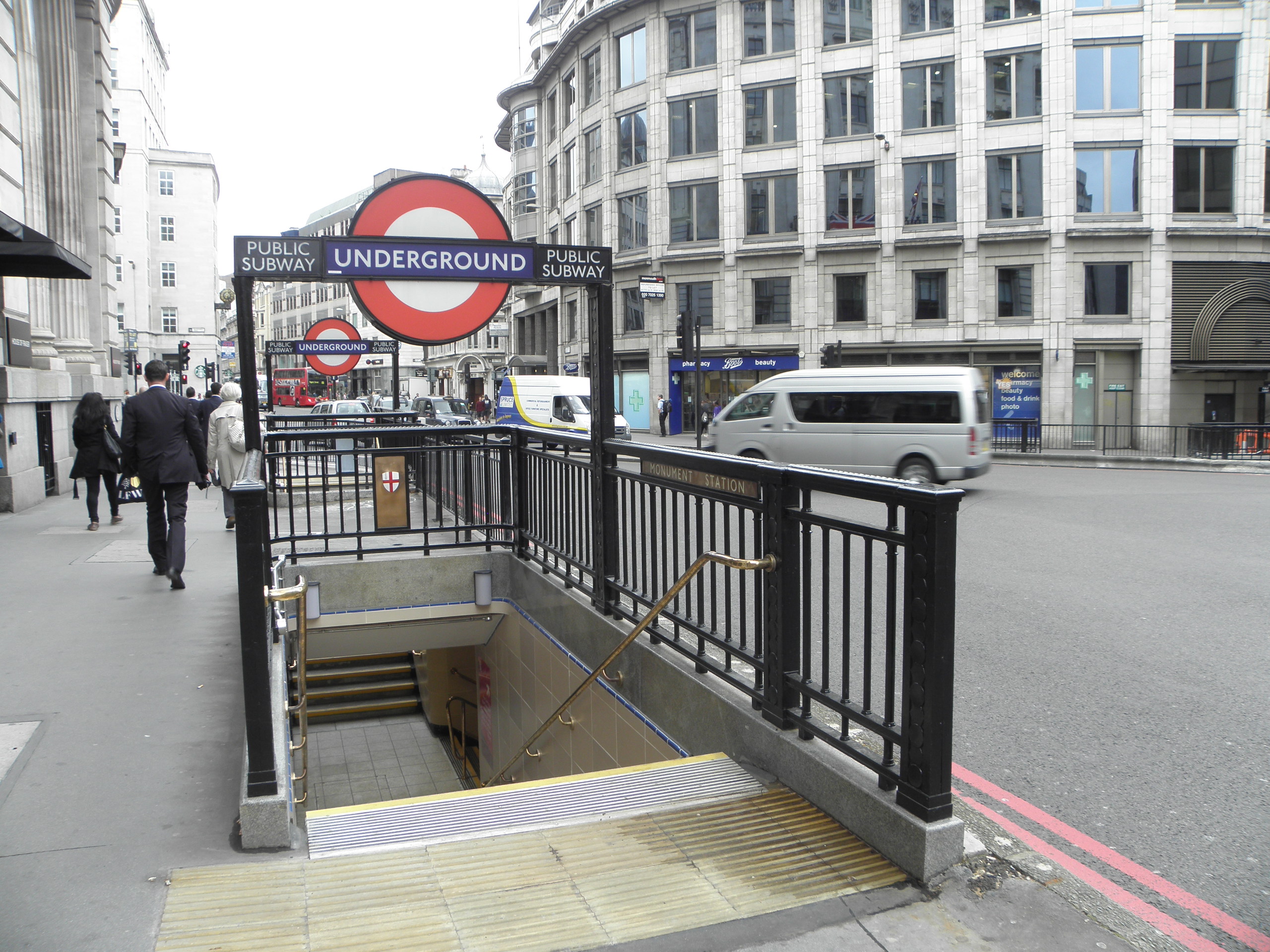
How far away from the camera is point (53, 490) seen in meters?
15.1

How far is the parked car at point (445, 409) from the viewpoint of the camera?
37.1 meters

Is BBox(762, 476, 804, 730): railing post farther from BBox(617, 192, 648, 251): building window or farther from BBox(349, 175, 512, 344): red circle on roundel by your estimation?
BBox(617, 192, 648, 251): building window

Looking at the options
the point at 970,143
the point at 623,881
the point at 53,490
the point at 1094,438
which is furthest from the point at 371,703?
the point at 970,143

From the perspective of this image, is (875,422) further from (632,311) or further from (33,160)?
(632,311)

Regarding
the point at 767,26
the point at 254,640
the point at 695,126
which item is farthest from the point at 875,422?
the point at 767,26

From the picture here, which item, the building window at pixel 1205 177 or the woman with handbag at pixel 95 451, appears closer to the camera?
the woman with handbag at pixel 95 451

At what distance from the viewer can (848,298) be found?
37.9 meters

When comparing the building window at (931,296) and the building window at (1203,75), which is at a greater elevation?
the building window at (1203,75)

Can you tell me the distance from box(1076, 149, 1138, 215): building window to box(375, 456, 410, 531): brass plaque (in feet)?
108

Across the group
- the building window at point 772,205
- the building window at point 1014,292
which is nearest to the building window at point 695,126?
the building window at point 772,205

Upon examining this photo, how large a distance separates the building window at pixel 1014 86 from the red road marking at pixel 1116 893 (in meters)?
36.5

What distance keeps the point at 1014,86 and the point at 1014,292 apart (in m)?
7.44

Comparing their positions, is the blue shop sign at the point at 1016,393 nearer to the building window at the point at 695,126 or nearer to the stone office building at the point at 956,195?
the stone office building at the point at 956,195

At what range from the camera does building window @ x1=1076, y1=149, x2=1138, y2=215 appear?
3397cm
